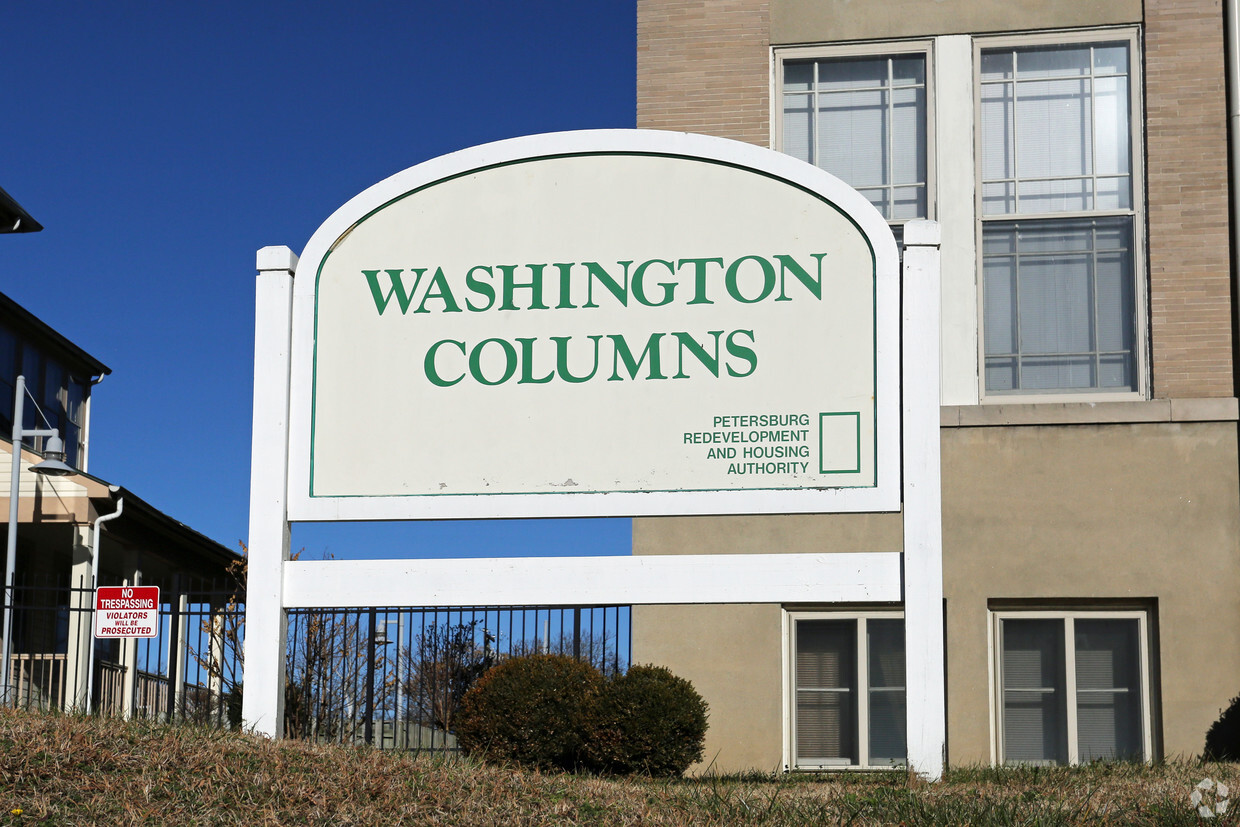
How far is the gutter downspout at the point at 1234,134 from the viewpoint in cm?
1357

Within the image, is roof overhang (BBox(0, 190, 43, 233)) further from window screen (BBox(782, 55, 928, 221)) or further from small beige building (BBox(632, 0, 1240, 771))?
window screen (BBox(782, 55, 928, 221))

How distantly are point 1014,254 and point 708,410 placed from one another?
6372mm

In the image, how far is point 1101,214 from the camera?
46.4 feet

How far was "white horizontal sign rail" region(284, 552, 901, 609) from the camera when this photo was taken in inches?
355

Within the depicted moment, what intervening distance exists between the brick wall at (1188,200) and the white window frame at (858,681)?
3.81m

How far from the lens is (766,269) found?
Answer: 9.47m

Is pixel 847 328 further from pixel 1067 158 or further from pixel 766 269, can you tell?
pixel 1067 158

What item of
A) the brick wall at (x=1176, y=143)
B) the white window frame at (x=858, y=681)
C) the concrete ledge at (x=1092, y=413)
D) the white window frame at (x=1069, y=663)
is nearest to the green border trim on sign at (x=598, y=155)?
the concrete ledge at (x=1092, y=413)

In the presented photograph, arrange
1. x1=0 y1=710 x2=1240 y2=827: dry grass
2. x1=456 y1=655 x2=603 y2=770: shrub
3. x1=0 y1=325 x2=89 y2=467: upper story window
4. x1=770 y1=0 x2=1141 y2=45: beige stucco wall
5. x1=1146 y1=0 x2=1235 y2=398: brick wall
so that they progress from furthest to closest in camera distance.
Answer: x1=0 y1=325 x2=89 y2=467: upper story window → x1=770 y1=0 x2=1141 y2=45: beige stucco wall → x1=1146 y1=0 x2=1235 y2=398: brick wall → x1=456 y1=655 x2=603 y2=770: shrub → x1=0 y1=710 x2=1240 y2=827: dry grass

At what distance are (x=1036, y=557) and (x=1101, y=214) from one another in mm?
3725

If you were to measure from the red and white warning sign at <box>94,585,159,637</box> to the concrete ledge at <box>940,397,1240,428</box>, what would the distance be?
26.9 ft

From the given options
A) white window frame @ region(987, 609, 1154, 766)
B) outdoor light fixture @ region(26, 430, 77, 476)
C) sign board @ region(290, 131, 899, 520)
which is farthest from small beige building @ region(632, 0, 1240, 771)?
outdoor light fixture @ region(26, 430, 77, 476)

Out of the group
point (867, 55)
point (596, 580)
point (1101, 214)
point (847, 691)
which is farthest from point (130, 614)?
point (1101, 214)

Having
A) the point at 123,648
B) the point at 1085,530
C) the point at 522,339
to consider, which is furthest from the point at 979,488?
the point at 123,648
